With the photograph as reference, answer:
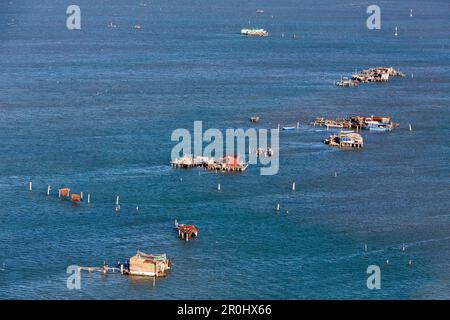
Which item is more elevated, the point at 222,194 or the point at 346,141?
the point at 346,141

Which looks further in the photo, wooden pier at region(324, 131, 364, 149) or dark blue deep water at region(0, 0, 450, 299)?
wooden pier at region(324, 131, 364, 149)

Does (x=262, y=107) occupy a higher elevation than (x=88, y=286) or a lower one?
higher

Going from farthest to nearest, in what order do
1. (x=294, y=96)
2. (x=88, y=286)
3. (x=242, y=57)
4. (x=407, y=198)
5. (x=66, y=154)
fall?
(x=242, y=57), (x=294, y=96), (x=66, y=154), (x=407, y=198), (x=88, y=286)

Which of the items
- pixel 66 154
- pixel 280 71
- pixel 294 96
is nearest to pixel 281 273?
pixel 66 154

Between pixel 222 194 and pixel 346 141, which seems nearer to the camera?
pixel 222 194

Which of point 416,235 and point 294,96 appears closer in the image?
point 416,235

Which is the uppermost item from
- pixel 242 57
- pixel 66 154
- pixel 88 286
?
pixel 242 57

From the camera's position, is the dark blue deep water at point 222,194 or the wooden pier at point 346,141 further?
the wooden pier at point 346,141
